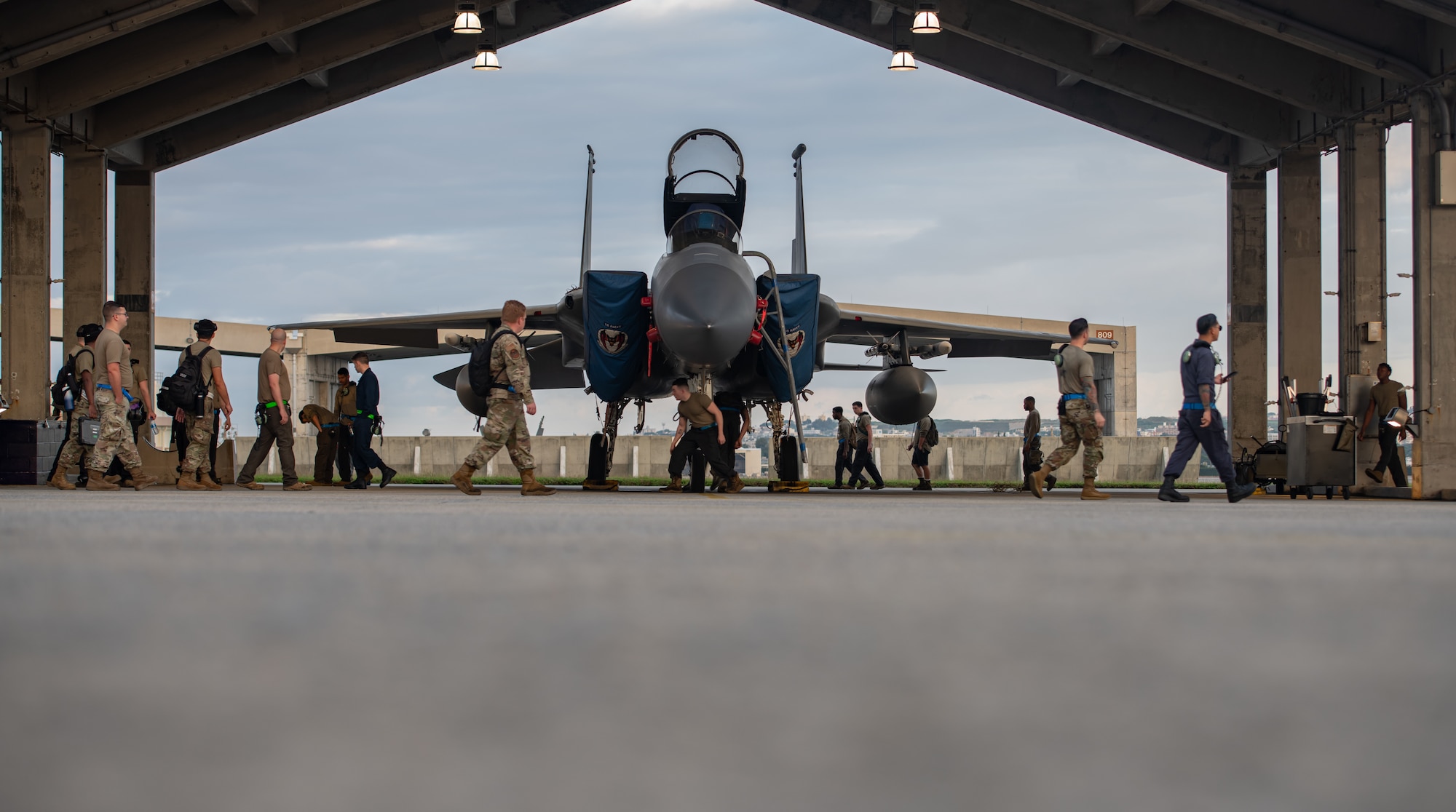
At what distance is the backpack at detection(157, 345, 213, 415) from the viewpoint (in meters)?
10.9

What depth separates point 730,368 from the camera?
13.3 metres

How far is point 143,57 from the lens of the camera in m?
15.3

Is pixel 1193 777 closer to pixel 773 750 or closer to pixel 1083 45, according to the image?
pixel 773 750

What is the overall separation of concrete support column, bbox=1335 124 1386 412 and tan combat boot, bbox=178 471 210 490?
1286 cm

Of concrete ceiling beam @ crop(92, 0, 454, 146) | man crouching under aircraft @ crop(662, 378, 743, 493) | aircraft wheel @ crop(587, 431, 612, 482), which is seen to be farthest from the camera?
concrete ceiling beam @ crop(92, 0, 454, 146)

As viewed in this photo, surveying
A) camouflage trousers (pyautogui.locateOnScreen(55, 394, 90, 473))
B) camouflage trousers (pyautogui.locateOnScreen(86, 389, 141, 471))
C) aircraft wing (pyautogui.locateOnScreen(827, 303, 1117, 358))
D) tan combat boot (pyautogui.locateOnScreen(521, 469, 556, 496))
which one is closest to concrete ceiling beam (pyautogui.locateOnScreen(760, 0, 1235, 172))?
aircraft wing (pyautogui.locateOnScreen(827, 303, 1117, 358))

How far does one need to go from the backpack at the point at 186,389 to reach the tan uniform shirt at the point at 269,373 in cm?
54

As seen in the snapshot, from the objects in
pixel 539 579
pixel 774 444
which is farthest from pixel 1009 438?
pixel 539 579

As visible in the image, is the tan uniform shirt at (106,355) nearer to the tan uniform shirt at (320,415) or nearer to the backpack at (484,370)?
the tan uniform shirt at (320,415)

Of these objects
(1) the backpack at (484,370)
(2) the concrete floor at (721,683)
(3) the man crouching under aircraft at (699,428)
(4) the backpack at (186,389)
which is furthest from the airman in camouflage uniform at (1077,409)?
(4) the backpack at (186,389)

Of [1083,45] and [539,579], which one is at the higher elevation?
[1083,45]

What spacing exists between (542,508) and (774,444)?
23.5ft

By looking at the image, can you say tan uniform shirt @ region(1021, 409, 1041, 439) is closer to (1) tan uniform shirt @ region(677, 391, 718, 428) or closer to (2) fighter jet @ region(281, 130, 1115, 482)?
(2) fighter jet @ region(281, 130, 1115, 482)

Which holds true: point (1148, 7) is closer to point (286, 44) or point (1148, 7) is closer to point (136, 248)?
point (286, 44)
